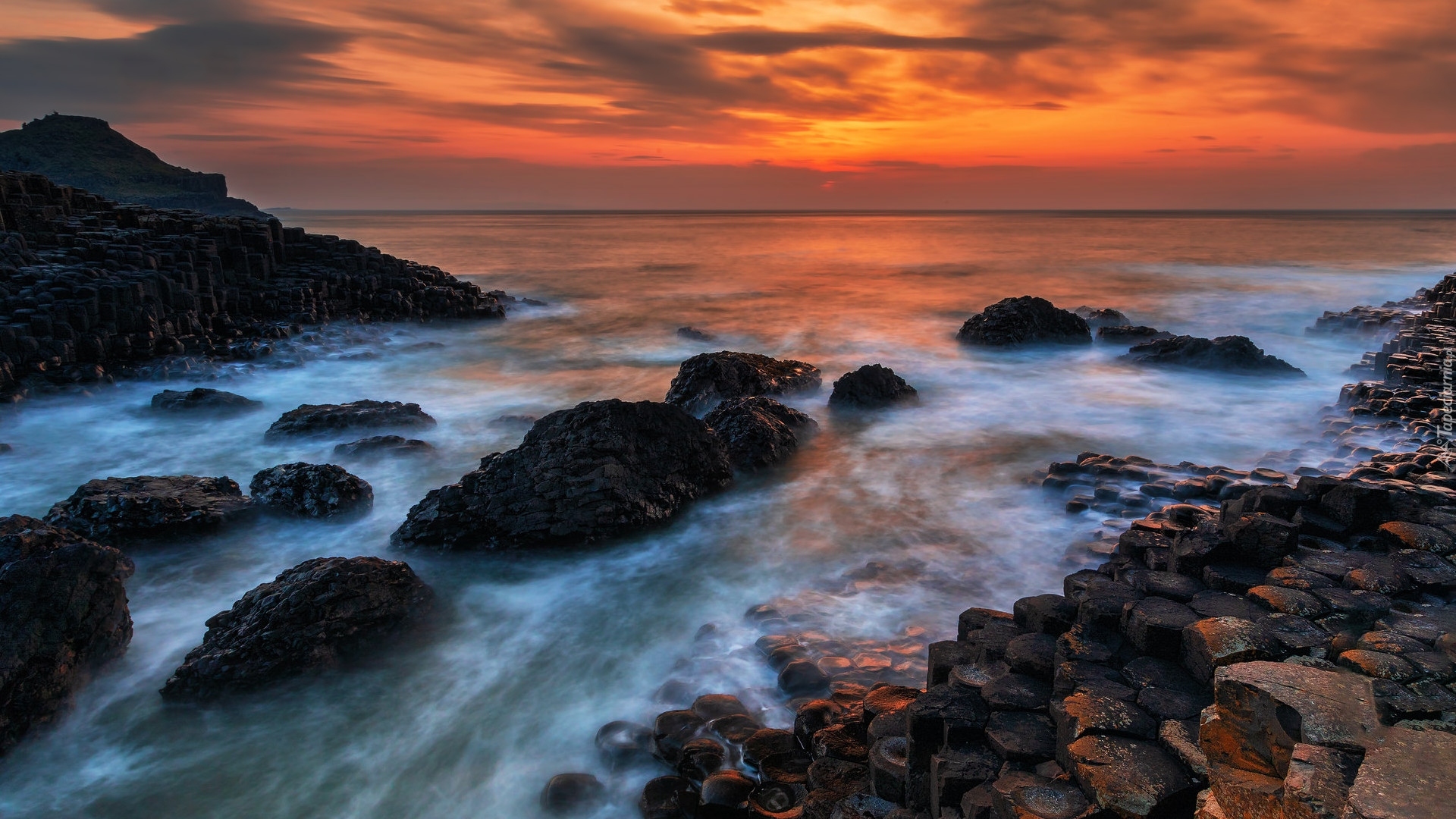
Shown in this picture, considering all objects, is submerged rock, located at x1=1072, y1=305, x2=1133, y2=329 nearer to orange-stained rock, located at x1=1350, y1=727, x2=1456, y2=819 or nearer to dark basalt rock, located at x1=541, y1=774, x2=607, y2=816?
dark basalt rock, located at x1=541, y1=774, x2=607, y2=816

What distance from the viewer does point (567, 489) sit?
695cm

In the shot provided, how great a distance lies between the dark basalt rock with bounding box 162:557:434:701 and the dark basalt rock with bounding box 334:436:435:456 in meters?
3.98

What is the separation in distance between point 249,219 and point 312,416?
54.1ft

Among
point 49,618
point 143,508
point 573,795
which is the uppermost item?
point 49,618

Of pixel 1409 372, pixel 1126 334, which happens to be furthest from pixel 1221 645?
pixel 1126 334

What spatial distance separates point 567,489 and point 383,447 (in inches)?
148

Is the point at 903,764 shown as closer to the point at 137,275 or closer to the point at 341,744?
the point at 341,744

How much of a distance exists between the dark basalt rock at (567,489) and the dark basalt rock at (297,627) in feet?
4.10

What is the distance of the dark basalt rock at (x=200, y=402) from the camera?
1123 cm

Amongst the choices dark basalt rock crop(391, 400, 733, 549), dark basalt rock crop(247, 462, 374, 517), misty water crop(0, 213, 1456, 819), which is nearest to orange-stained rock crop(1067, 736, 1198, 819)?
misty water crop(0, 213, 1456, 819)

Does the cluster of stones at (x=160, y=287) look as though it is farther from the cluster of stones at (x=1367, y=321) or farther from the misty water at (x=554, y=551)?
the cluster of stones at (x=1367, y=321)

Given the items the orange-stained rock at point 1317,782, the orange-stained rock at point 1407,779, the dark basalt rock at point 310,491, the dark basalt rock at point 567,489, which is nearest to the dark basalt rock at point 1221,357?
the dark basalt rock at point 567,489

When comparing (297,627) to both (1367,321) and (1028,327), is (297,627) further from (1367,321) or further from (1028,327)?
(1367,321)

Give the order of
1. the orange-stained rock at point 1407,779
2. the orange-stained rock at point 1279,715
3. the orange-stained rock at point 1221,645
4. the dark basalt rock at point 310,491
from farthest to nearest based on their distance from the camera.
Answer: the dark basalt rock at point 310,491, the orange-stained rock at point 1221,645, the orange-stained rock at point 1279,715, the orange-stained rock at point 1407,779
